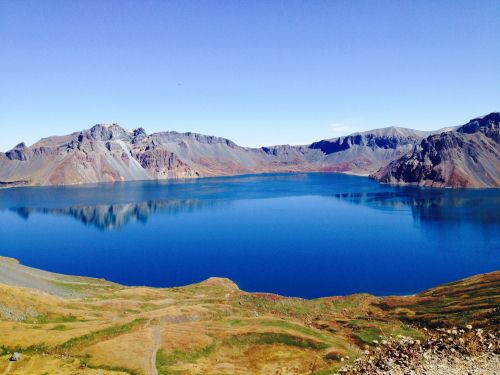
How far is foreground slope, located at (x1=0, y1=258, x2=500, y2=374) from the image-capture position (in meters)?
44.7

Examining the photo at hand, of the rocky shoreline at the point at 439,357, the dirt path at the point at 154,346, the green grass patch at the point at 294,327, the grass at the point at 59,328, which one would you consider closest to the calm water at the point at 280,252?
the green grass patch at the point at 294,327

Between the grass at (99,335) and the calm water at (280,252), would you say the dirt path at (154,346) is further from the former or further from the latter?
the calm water at (280,252)

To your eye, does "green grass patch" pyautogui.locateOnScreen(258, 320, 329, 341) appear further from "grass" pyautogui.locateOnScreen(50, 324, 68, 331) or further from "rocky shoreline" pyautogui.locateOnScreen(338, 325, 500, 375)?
"grass" pyautogui.locateOnScreen(50, 324, 68, 331)

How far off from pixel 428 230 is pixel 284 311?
12450 centimetres

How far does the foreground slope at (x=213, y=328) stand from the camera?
44.7 m

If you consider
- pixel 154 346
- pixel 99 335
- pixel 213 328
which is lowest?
pixel 213 328

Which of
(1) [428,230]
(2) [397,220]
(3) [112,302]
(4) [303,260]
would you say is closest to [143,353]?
(3) [112,302]

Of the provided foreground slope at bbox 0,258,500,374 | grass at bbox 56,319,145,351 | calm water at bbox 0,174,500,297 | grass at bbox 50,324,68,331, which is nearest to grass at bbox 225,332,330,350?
foreground slope at bbox 0,258,500,374

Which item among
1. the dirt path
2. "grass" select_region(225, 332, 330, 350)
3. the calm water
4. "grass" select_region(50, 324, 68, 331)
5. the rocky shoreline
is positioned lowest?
the calm water

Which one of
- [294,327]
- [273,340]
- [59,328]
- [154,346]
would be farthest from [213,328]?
[59,328]

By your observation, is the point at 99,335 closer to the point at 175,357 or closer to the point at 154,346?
the point at 154,346

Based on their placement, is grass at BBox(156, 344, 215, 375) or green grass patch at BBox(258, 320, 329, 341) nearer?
grass at BBox(156, 344, 215, 375)

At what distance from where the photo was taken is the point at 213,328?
5528 centimetres

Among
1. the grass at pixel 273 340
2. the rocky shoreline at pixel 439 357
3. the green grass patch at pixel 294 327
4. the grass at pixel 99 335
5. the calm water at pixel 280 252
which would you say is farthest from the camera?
the calm water at pixel 280 252
